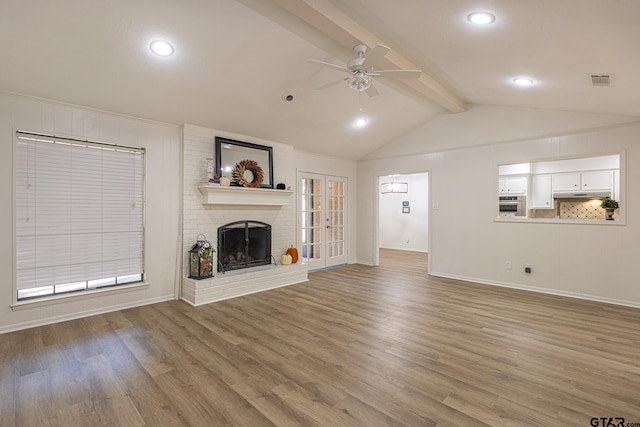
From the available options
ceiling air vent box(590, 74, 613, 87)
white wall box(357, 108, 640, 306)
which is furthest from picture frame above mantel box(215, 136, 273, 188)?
ceiling air vent box(590, 74, 613, 87)

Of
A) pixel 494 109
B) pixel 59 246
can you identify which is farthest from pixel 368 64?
pixel 59 246

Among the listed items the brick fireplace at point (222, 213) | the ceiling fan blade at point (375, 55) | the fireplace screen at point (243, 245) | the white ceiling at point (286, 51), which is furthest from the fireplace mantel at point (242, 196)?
the ceiling fan blade at point (375, 55)

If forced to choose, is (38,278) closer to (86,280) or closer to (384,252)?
(86,280)

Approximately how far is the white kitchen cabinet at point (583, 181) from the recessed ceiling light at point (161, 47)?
7384 mm

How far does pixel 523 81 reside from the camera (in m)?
3.65

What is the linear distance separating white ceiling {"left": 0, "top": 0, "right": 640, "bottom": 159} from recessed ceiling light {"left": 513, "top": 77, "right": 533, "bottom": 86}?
0.10m

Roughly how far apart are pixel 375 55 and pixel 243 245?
3.61 meters

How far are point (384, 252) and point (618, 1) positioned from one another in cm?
802

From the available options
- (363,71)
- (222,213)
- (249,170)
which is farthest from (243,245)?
(363,71)

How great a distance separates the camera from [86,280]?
12.4 ft

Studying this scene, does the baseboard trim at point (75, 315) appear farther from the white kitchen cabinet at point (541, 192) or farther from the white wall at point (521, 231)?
the white kitchen cabinet at point (541, 192)

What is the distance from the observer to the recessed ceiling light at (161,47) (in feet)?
9.92

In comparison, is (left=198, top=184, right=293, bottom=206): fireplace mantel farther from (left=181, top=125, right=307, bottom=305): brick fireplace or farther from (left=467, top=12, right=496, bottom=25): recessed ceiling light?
(left=467, top=12, right=496, bottom=25): recessed ceiling light

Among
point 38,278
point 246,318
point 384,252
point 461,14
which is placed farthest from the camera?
point 384,252
